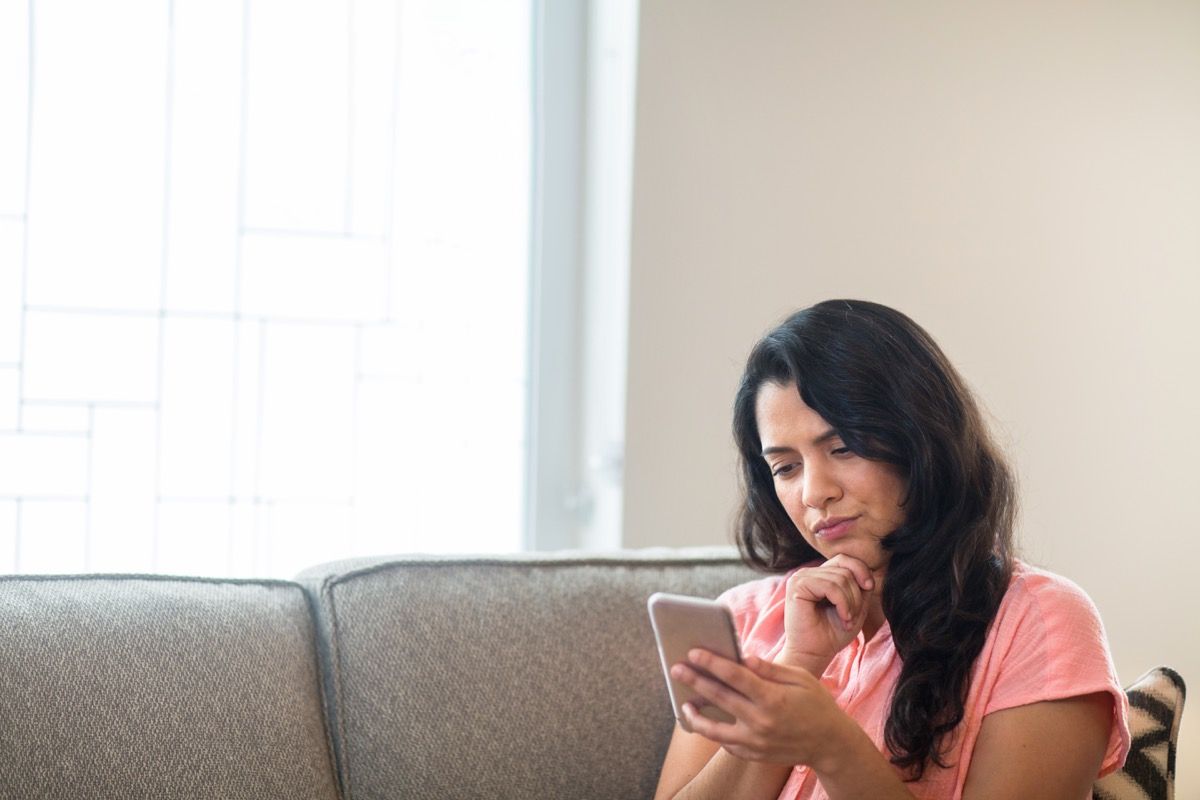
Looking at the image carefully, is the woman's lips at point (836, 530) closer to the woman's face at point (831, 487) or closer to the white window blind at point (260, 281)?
the woman's face at point (831, 487)

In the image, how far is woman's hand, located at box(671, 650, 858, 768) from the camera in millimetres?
1085

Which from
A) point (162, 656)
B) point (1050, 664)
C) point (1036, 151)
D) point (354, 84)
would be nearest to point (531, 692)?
point (162, 656)

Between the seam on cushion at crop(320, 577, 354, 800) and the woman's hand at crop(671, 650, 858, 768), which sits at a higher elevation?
the woman's hand at crop(671, 650, 858, 768)

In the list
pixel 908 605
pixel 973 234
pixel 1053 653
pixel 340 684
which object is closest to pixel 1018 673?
pixel 1053 653

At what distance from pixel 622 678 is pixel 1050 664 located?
567mm

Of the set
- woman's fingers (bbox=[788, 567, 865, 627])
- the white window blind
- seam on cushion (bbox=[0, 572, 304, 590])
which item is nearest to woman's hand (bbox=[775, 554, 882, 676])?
woman's fingers (bbox=[788, 567, 865, 627])

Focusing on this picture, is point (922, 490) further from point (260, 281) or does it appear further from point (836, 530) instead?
point (260, 281)

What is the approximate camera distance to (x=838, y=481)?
1.39 metres

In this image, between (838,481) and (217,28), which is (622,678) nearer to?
(838,481)

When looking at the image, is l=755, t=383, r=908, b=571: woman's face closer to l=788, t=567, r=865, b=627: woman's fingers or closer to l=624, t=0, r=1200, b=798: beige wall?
l=788, t=567, r=865, b=627: woman's fingers

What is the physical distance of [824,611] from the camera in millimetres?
1409

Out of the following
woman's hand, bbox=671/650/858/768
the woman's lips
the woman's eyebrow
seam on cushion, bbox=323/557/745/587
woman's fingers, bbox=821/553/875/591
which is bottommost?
woman's hand, bbox=671/650/858/768

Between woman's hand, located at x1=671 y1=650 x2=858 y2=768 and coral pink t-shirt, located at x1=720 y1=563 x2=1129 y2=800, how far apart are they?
23cm

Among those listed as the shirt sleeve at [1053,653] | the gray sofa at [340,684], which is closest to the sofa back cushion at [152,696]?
the gray sofa at [340,684]
